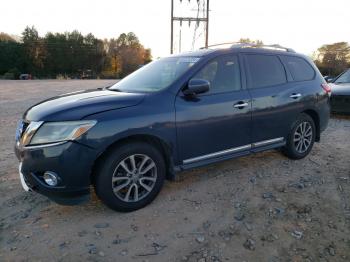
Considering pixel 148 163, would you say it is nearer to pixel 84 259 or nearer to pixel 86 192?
pixel 86 192

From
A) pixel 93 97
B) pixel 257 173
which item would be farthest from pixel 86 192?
pixel 257 173

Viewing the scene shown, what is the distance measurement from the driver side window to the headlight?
1529mm

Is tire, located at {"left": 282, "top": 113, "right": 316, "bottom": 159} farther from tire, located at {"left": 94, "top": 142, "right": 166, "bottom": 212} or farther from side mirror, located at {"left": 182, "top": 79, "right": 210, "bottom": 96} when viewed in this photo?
tire, located at {"left": 94, "top": 142, "right": 166, "bottom": 212}

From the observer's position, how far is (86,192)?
3311mm

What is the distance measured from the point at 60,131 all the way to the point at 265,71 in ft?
9.86

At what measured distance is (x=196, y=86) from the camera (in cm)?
371

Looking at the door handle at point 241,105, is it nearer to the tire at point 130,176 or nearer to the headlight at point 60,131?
the tire at point 130,176

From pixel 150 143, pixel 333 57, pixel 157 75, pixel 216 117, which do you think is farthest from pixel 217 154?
pixel 333 57

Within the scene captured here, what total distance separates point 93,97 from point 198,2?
19448 millimetres

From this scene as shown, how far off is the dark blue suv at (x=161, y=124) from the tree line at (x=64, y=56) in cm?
4929

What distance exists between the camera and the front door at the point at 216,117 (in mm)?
3812

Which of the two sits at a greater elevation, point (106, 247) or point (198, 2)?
point (198, 2)

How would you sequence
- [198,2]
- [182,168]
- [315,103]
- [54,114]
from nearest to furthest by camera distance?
[54,114]
[182,168]
[315,103]
[198,2]

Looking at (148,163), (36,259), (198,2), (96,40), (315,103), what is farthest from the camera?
(96,40)
